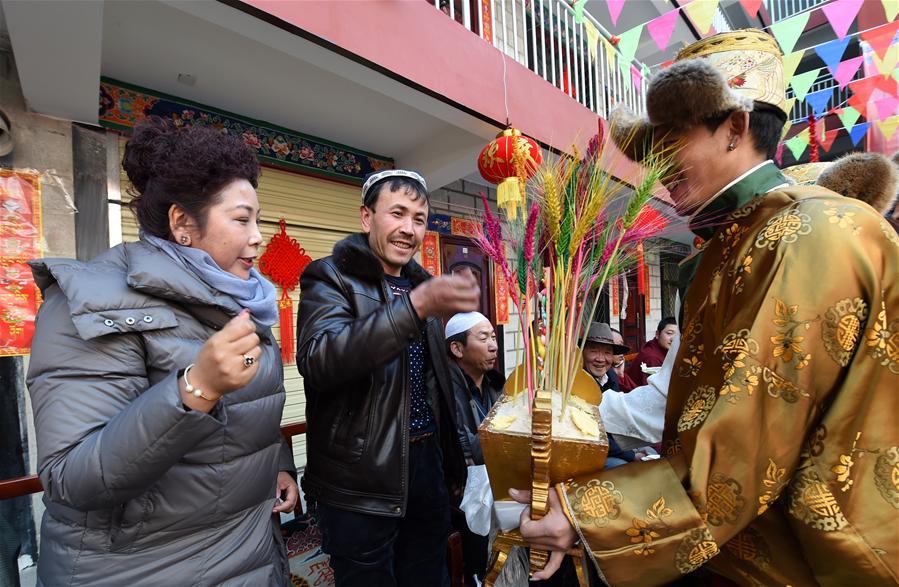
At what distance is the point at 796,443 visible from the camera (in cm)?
82

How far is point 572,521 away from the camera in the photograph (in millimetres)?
874

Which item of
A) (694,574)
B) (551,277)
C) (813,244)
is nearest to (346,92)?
(551,277)

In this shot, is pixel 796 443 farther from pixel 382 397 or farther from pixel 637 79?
pixel 637 79

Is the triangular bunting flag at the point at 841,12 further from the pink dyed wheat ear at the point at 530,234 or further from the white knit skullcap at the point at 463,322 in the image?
the pink dyed wheat ear at the point at 530,234

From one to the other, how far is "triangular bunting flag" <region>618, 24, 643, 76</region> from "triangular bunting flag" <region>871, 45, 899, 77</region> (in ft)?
10.8

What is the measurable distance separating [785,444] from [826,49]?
6635 mm

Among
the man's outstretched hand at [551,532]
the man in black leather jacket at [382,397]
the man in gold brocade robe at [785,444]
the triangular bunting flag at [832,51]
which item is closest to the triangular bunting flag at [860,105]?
the triangular bunting flag at [832,51]

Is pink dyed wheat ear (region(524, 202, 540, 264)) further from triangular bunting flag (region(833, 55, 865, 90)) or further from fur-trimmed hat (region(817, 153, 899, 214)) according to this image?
triangular bunting flag (region(833, 55, 865, 90))

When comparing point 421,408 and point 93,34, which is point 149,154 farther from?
point 93,34

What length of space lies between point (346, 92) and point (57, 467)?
9.73 feet

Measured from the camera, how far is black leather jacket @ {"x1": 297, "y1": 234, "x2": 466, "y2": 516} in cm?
131

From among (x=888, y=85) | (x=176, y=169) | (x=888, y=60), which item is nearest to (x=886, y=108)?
(x=888, y=85)

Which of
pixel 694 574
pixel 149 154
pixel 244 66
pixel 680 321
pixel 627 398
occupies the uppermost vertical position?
pixel 244 66

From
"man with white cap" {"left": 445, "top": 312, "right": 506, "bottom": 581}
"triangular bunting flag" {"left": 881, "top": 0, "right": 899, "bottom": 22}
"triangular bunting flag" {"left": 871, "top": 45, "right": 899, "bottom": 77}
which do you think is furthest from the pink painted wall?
"triangular bunting flag" {"left": 871, "top": 45, "right": 899, "bottom": 77}
